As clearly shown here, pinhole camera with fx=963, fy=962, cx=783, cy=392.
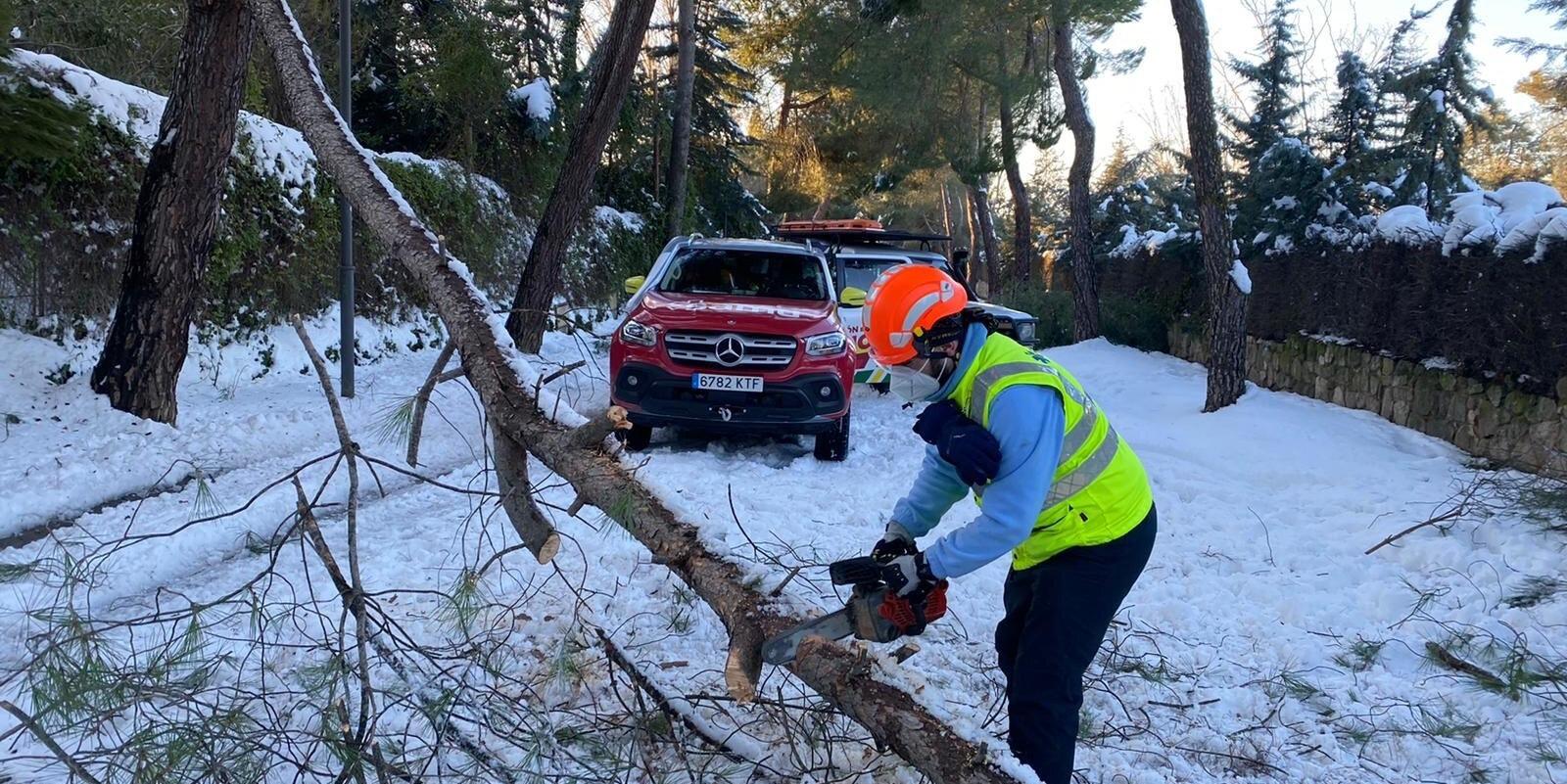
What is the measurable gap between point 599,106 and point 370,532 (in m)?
6.79

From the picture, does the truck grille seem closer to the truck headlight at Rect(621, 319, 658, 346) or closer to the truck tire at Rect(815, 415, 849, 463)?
the truck headlight at Rect(621, 319, 658, 346)

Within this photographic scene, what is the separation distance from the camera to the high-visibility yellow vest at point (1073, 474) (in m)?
2.75

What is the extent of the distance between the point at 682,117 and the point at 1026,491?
18856 millimetres

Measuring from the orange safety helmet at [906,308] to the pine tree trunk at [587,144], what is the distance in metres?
8.19

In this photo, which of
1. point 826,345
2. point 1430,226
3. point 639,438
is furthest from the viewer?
point 1430,226

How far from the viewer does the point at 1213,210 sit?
9.60 metres

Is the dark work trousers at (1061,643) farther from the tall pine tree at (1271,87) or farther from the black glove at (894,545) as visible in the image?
the tall pine tree at (1271,87)

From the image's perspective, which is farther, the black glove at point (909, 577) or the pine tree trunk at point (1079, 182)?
the pine tree trunk at point (1079, 182)

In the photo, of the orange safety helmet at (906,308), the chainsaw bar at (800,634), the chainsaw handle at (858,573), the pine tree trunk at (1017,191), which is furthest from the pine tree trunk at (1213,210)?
the pine tree trunk at (1017,191)

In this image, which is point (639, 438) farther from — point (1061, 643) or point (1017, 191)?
point (1017, 191)

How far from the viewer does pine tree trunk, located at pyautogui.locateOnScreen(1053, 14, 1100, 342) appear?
15.2 meters

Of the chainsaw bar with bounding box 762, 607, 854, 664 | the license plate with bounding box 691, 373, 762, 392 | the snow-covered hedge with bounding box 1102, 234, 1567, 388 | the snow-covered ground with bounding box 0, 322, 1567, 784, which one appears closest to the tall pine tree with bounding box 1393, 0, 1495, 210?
the snow-covered hedge with bounding box 1102, 234, 1567, 388

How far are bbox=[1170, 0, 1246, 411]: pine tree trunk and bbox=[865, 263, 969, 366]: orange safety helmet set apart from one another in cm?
771

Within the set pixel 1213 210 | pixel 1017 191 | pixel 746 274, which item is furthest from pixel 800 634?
pixel 1017 191
